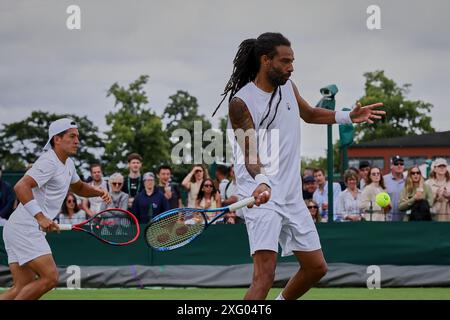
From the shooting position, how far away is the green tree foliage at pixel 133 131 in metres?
53.9

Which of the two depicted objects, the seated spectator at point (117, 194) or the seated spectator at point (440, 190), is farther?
the seated spectator at point (117, 194)

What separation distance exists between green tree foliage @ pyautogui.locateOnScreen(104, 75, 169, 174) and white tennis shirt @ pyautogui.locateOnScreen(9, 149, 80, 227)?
45565mm

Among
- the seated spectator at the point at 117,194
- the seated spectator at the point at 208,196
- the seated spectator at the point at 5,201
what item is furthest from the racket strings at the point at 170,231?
the seated spectator at the point at 5,201

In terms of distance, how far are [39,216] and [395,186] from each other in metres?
6.22

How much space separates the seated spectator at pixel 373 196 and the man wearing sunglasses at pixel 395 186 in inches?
3.8

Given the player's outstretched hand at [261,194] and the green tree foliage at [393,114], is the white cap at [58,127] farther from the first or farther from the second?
the green tree foliage at [393,114]

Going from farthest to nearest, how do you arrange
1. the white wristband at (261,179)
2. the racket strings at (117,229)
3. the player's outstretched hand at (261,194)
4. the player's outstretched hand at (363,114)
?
1. the racket strings at (117,229)
2. the player's outstretched hand at (363,114)
3. the white wristband at (261,179)
4. the player's outstretched hand at (261,194)

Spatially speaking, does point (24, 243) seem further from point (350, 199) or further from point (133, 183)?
point (350, 199)

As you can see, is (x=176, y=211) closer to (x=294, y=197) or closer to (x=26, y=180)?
(x=294, y=197)

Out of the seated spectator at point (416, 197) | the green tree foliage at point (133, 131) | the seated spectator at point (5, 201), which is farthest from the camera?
the green tree foliage at point (133, 131)

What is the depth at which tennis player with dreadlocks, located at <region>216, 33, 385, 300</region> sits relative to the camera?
21.2ft

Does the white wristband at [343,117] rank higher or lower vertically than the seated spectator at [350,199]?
higher

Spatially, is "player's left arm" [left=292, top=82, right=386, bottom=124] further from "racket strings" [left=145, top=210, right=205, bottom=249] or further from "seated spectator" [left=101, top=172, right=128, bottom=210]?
"seated spectator" [left=101, top=172, right=128, bottom=210]

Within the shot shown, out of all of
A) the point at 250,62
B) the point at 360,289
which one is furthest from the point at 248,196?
the point at 360,289
